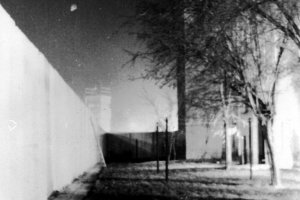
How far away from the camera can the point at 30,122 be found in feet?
23.2

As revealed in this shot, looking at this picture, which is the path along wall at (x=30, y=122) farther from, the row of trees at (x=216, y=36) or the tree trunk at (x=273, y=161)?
the tree trunk at (x=273, y=161)

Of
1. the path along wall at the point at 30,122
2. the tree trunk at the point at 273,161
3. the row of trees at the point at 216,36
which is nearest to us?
the path along wall at the point at 30,122

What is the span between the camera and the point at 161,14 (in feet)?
33.3

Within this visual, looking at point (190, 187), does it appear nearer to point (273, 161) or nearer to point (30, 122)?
point (273, 161)

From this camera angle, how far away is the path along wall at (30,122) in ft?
17.7

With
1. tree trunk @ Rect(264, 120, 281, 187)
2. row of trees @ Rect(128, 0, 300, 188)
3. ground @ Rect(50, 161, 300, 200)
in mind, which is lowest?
ground @ Rect(50, 161, 300, 200)

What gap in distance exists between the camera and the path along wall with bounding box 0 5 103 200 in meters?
5.39

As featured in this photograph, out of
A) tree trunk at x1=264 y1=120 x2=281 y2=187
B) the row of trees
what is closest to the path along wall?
the row of trees

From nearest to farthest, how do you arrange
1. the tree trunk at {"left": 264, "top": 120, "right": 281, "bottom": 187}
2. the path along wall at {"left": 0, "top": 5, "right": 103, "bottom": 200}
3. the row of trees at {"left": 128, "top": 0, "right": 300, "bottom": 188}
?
the path along wall at {"left": 0, "top": 5, "right": 103, "bottom": 200}, the row of trees at {"left": 128, "top": 0, "right": 300, "bottom": 188}, the tree trunk at {"left": 264, "top": 120, "right": 281, "bottom": 187}

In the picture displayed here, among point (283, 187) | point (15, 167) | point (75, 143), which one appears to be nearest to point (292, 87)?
point (283, 187)

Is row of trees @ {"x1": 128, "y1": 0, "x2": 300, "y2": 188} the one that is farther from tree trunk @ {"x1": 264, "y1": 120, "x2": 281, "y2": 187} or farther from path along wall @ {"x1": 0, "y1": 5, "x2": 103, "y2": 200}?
path along wall @ {"x1": 0, "y1": 5, "x2": 103, "y2": 200}

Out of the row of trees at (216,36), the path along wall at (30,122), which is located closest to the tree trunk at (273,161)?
the row of trees at (216,36)

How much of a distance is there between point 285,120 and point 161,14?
11.8 m

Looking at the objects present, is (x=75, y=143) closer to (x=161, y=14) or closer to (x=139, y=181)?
(x=139, y=181)
